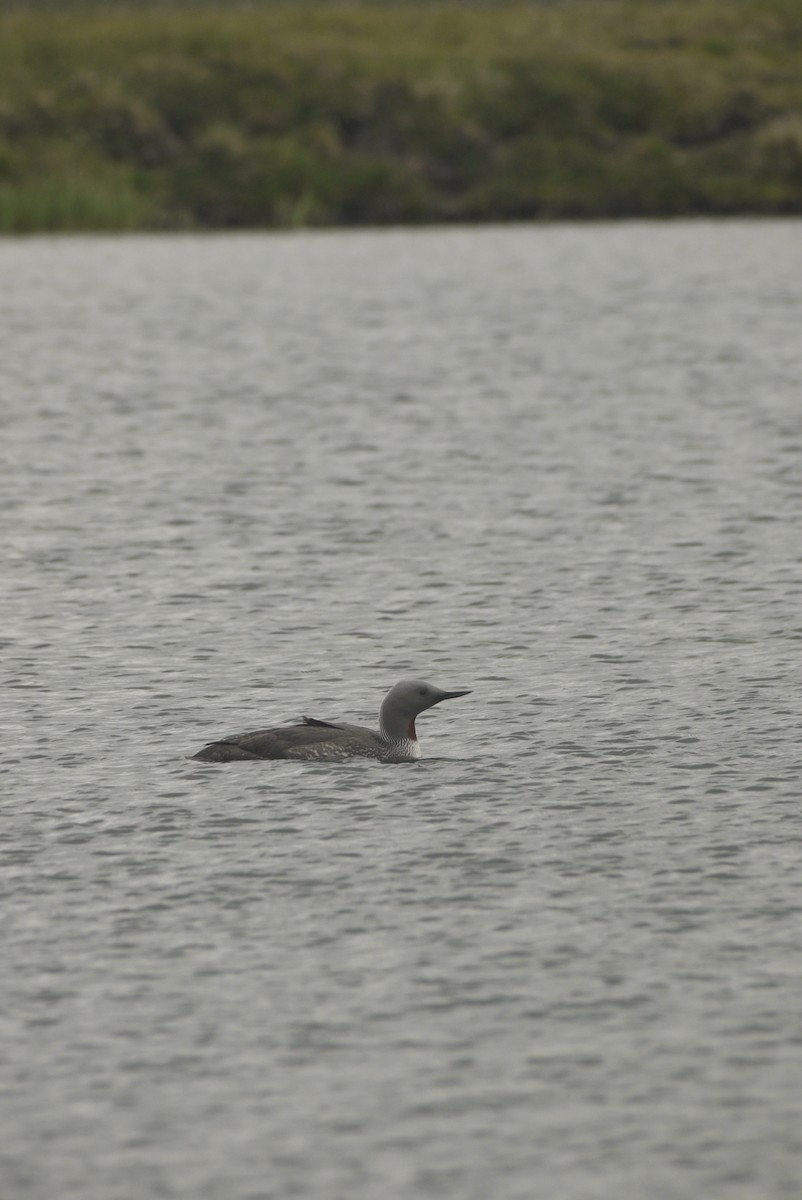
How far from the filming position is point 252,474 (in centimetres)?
3039

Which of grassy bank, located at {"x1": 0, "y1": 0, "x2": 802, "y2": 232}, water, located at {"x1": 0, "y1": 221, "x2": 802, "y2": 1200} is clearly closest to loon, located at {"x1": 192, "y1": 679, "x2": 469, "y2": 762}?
water, located at {"x1": 0, "y1": 221, "x2": 802, "y2": 1200}

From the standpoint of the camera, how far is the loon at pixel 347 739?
639 inches

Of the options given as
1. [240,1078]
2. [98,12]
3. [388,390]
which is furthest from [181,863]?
[98,12]

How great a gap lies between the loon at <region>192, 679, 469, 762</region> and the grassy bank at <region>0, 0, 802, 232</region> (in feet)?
156

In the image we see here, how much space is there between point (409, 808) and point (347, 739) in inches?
44.9

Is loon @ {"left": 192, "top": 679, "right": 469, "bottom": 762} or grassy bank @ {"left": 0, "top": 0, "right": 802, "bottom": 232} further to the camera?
Result: grassy bank @ {"left": 0, "top": 0, "right": 802, "bottom": 232}

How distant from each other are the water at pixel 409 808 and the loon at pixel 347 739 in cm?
16

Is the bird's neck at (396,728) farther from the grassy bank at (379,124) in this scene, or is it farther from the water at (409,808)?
the grassy bank at (379,124)

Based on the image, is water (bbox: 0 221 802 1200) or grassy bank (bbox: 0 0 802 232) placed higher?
grassy bank (bbox: 0 0 802 232)

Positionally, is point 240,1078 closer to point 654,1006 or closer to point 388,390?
point 654,1006

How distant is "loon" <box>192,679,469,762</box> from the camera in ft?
53.2

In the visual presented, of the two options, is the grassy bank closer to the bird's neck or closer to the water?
the water

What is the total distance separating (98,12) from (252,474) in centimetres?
5859

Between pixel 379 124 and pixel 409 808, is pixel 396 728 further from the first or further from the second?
pixel 379 124
